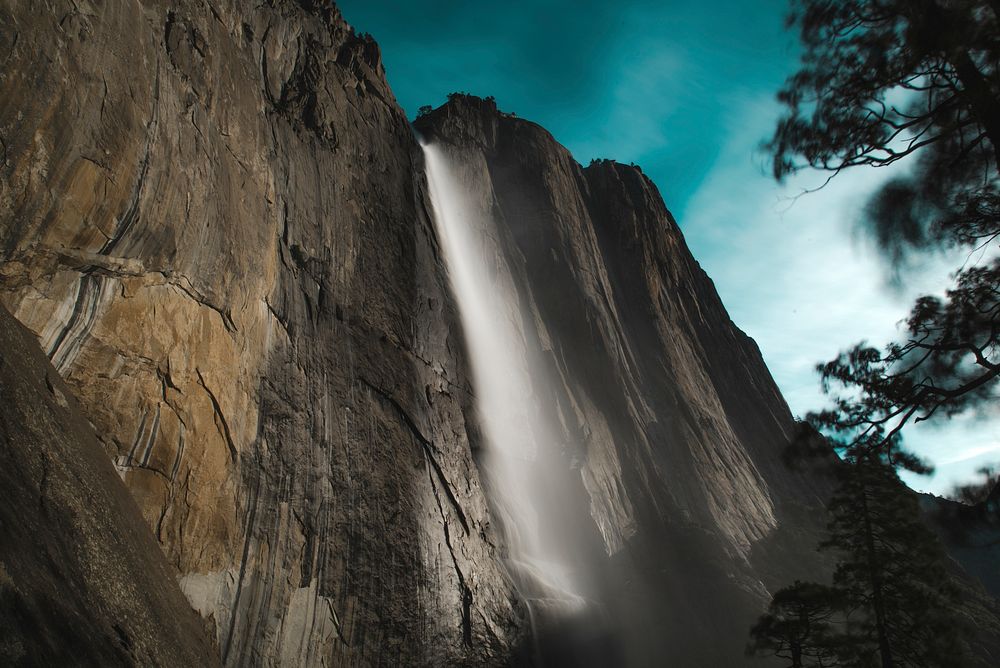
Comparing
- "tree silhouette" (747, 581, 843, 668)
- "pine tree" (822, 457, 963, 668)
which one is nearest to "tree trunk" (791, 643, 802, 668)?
"tree silhouette" (747, 581, 843, 668)

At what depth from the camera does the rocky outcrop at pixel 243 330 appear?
7105 mm

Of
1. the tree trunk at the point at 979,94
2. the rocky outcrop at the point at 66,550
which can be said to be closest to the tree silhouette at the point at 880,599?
the tree trunk at the point at 979,94

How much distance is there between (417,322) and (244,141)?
5745mm

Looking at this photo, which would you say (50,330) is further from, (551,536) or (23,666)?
(551,536)

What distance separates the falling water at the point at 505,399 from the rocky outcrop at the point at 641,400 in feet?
2.54

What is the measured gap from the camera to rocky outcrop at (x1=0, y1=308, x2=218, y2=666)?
3328mm

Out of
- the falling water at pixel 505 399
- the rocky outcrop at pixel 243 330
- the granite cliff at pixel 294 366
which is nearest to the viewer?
the rocky outcrop at pixel 243 330

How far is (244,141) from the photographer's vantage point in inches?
448

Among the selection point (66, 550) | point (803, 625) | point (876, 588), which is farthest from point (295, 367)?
point (876, 588)

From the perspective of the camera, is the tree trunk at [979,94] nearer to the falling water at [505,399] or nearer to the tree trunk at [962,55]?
the tree trunk at [962,55]

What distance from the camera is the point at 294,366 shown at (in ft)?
35.2

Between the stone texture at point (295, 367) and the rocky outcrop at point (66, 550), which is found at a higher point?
A: the stone texture at point (295, 367)

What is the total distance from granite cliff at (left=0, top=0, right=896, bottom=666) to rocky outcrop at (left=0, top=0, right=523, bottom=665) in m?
0.04

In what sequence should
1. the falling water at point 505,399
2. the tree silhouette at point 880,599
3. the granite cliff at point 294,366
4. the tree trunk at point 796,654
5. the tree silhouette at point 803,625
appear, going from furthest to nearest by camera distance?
1. the falling water at point 505,399
2. the tree silhouette at point 803,625
3. the tree silhouette at point 880,599
4. the tree trunk at point 796,654
5. the granite cliff at point 294,366
